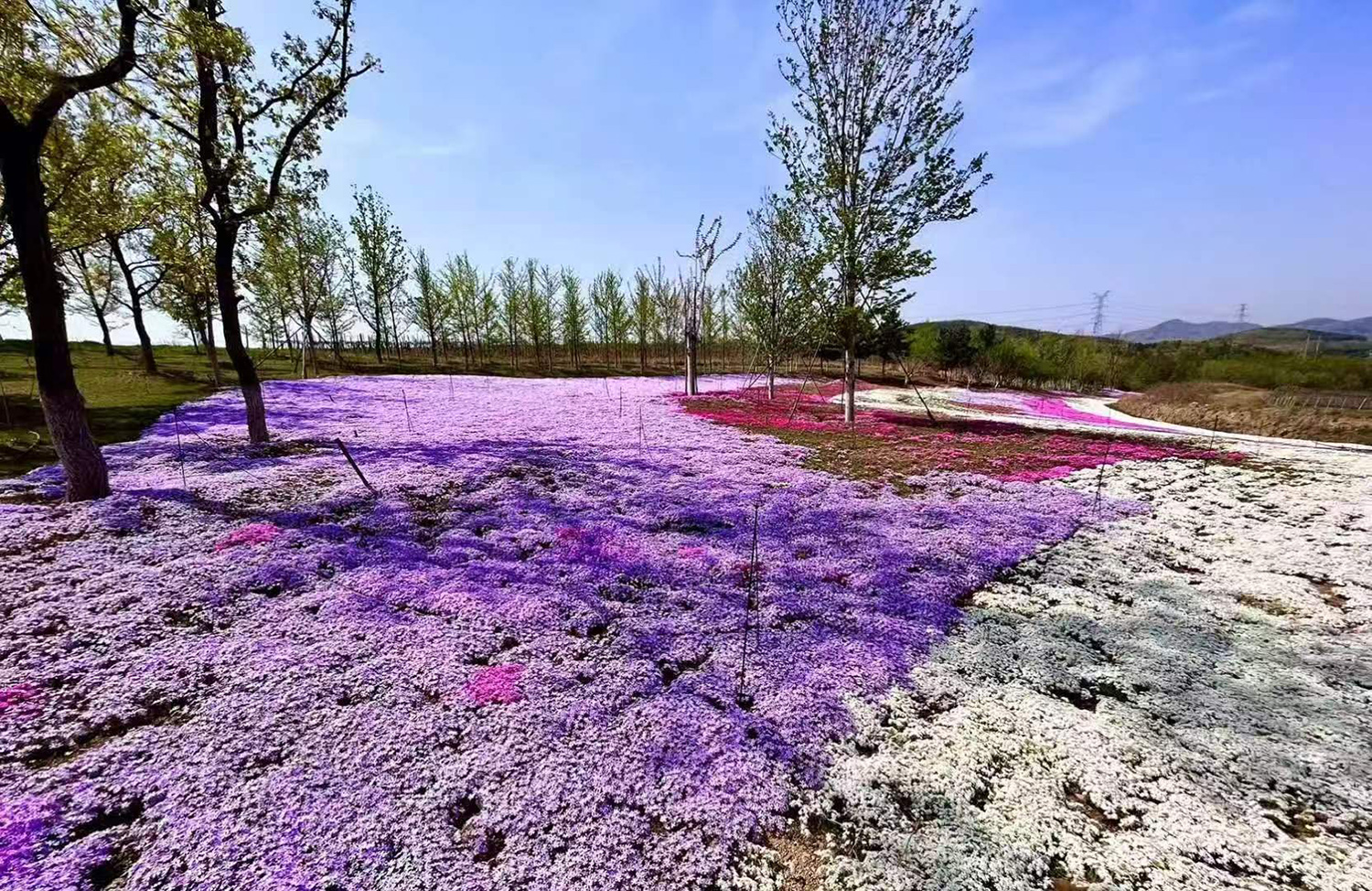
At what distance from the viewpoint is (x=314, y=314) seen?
4431 cm

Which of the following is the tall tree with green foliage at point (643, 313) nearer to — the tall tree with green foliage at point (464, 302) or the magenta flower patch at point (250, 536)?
the tall tree with green foliage at point (464, 302)

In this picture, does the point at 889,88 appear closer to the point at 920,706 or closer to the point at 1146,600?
the point at 1146,600

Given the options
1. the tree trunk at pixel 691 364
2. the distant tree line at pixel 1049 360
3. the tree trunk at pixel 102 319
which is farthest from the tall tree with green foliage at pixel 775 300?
the tree trunk at pixel 102 319

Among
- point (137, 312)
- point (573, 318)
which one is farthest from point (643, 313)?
point (137, 312)

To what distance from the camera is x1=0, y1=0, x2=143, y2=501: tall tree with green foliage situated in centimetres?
793

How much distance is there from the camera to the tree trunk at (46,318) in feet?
26.6

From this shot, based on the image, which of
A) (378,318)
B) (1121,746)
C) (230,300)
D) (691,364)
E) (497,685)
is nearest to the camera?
(1121,746)

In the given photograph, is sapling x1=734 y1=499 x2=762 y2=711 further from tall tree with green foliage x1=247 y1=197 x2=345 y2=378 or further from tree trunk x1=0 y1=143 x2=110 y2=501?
tall tree with green foliage x1=247 y1=197 x2=345 y2=378

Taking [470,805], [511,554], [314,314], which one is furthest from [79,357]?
[470,805]

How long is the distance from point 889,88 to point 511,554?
2164cm

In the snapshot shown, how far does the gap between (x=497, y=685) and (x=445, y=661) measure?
78 centimetres

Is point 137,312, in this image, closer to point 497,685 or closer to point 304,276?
point 304,276

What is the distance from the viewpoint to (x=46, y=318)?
27.9 ft

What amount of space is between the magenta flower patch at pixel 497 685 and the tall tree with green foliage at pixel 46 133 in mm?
9264
